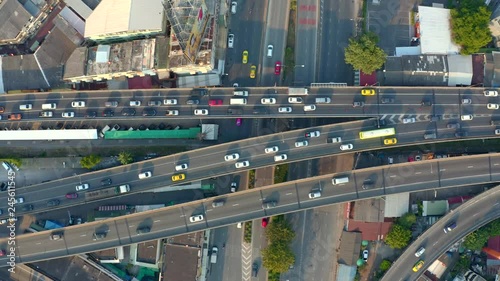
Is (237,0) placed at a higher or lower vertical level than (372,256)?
higher

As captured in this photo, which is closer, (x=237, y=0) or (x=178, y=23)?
(x=178, y=23)

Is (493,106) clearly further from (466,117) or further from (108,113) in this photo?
(108,113)

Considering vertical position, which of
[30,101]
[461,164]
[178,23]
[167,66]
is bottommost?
[461,164]

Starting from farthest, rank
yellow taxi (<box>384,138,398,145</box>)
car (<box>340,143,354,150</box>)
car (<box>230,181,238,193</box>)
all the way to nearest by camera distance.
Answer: car (<box>230,181,238,193</box>) → car (<box>340,143,354,150</box>) → yellow taxi (<box>384,138,398,145</box>)

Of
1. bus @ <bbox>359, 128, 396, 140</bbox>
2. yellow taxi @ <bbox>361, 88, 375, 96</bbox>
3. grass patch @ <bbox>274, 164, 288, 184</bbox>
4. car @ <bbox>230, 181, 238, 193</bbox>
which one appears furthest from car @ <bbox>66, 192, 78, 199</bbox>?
yellow taxi @ <bbox>361, 88, 375, 96</bbox>

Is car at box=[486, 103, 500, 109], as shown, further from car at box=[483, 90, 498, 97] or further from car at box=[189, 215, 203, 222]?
car at box=[189, 215, 203, 222]

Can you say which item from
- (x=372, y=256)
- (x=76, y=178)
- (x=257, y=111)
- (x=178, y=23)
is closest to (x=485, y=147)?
(x=372, y=256)

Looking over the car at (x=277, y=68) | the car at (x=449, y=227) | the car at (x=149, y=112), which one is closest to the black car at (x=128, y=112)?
the car at (x=149, y=112)

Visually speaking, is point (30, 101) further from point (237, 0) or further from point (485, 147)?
point (485, 147)
